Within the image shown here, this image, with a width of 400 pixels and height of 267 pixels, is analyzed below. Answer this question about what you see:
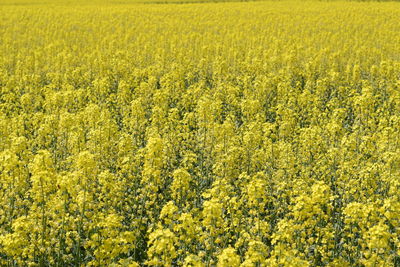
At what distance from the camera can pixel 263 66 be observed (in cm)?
1856

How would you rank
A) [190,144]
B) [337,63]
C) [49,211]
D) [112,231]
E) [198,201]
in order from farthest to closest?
1. [337,63]
2. [190,144]
3. [198,201]
4. [49,211]
5. [112,231]

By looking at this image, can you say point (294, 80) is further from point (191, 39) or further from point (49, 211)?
point (49, 211)

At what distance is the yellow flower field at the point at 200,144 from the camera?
6.80 m

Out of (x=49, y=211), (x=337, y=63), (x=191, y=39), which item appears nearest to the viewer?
(x=49, y=211)

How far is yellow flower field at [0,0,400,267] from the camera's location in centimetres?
680

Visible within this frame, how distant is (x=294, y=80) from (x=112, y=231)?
13697mm

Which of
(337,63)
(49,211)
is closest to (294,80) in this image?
(337,63)

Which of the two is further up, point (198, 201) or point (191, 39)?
point (191, 39)

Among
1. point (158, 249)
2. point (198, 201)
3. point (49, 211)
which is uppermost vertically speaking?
point (158, 249)

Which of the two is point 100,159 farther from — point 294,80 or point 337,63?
point 337,63

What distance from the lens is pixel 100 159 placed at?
9867 mm

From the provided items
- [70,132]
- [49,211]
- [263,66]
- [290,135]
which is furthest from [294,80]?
[49,211]

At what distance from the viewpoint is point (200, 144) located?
1080 cm

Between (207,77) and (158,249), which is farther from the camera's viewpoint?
(207,77)
